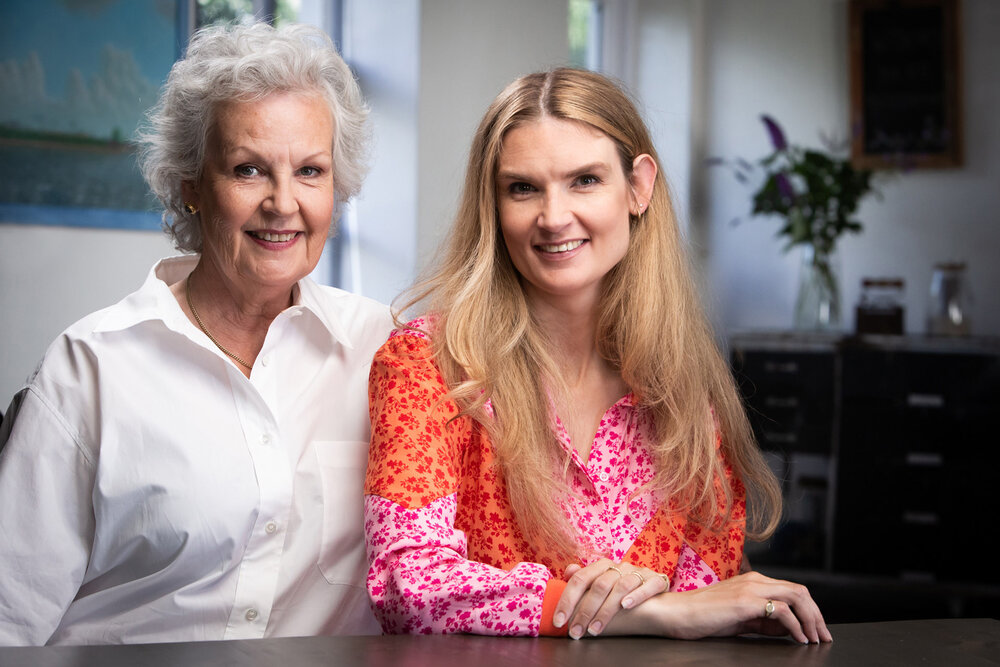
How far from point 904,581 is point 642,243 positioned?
2860 millimetres

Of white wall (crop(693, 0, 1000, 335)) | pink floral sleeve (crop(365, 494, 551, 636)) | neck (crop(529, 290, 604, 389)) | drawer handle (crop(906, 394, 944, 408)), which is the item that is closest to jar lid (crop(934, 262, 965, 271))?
white wall (crop(693, 0, 1000, 335))

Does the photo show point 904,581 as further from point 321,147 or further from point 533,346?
point 321,147

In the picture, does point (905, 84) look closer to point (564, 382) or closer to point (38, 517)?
point (564, 382)

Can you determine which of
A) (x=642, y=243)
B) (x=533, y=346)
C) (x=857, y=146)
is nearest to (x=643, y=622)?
(x=533, y=346)

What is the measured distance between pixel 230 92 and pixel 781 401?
10.4ft

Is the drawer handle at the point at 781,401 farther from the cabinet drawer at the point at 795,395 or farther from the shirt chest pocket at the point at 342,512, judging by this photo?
the shirt chest pocket at the point at 342,512

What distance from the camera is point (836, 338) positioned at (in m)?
4.02

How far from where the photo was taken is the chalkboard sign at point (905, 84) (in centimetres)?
443

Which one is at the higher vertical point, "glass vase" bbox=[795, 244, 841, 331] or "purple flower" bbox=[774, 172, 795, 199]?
"purple flower" bbox=[774, 172, 795, 199]

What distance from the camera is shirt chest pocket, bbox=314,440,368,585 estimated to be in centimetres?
151

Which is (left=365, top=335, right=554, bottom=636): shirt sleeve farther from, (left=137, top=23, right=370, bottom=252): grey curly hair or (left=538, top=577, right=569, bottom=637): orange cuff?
(left=137, top=23, right=370, bottom=252): grey curly hair

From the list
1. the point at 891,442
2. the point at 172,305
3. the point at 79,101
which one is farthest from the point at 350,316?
the point at 891,442

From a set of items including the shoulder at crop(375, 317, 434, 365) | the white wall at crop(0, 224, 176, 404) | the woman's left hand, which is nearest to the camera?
the woman's left hand

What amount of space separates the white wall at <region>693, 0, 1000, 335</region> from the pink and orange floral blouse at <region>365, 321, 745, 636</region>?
2.75 meters
